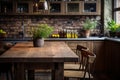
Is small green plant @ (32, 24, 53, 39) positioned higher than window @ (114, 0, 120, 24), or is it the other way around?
window @ (114, 0, 120, 24)

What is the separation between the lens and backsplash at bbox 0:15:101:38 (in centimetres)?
679

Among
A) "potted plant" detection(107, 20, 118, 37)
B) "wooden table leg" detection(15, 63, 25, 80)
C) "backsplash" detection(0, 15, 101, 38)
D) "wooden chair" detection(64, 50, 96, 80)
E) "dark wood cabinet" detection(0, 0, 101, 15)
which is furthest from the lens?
"backsplash" detection(0, 15, 101, 38)

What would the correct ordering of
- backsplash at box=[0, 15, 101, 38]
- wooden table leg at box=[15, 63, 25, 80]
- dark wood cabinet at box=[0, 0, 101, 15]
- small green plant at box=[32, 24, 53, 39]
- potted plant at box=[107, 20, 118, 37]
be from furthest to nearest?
1. backsplash at box=[0, 15, 101, 38]
2. dark wood cabinet at box=[0, 0, 101, 15]
3. potted plant at box=[107, 20, 118, 37]
4. small green plant at box=[32, 24, 53, 39]
5. wooden table leg at box=[15, 63, 25, 80]

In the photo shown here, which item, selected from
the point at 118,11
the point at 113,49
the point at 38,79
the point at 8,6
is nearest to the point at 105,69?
the point at 113,49

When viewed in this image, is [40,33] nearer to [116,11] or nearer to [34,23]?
[34,23]

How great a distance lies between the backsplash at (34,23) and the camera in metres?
6.79

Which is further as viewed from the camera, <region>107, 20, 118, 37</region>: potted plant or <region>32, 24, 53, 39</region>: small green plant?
<region>107, 20, 118, 37</region>: potted plant

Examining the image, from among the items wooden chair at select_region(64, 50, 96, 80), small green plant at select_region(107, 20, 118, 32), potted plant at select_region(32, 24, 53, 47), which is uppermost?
small green plant at select_region(107, 20, 118, 32)

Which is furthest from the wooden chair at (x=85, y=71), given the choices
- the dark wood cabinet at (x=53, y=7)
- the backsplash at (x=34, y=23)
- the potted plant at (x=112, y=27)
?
the backsplash at (x=34, y=23)

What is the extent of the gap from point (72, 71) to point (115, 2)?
346cm

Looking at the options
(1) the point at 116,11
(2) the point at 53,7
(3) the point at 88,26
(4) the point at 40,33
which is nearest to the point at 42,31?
(4) the point at 40,33

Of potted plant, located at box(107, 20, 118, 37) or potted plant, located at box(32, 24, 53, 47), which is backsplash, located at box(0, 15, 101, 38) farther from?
potted plant, located at box(32, 24, 53, 47)

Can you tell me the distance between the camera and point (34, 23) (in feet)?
22.5

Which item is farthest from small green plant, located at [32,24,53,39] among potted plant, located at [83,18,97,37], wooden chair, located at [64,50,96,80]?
potted plant, located at [83,18,97,37]
